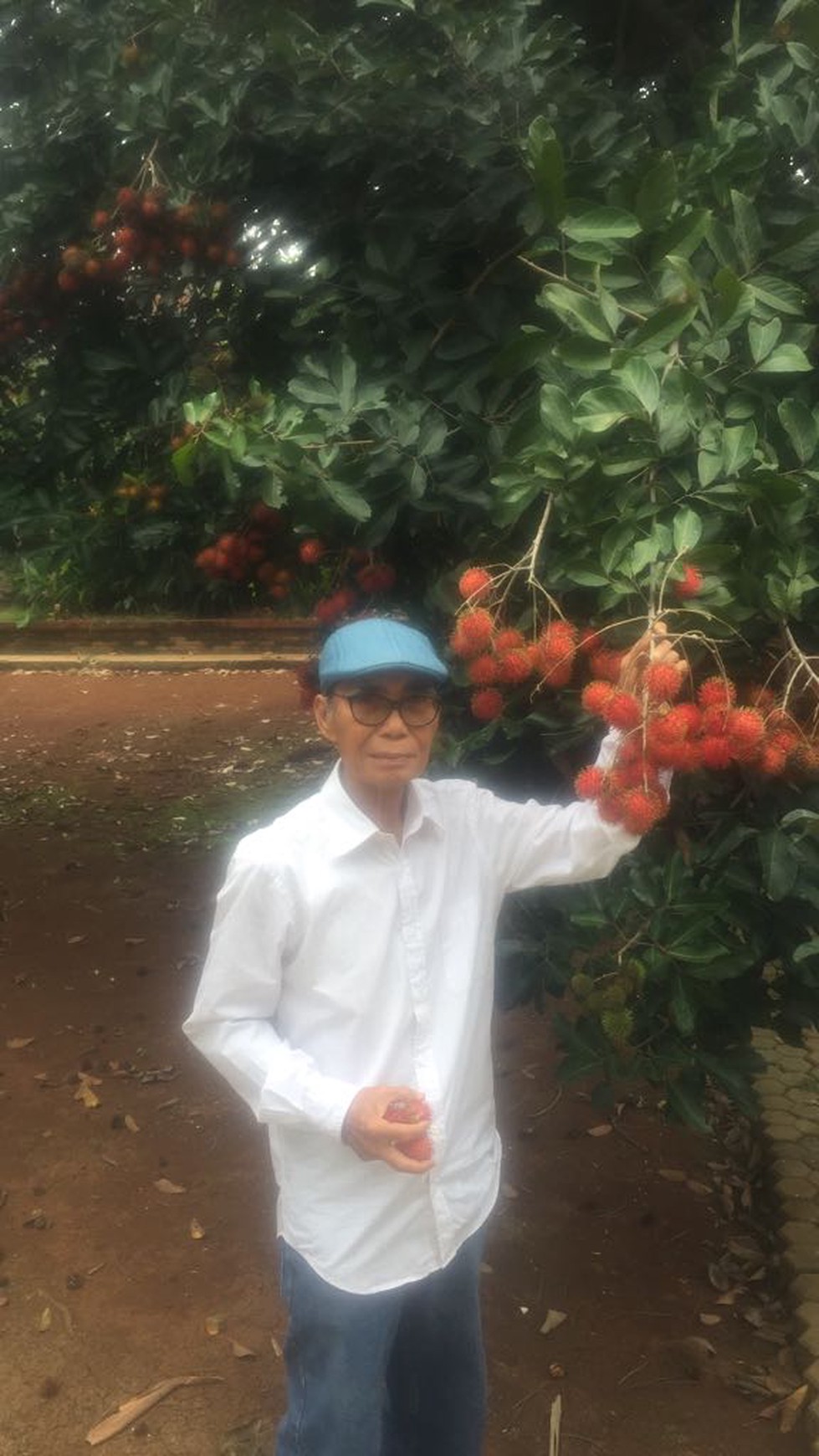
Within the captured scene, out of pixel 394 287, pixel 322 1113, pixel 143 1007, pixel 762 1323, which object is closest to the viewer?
pixel 322 1113

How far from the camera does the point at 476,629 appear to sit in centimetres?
163

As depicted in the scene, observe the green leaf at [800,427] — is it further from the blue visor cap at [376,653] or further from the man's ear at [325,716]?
the man's ear at [325,716]

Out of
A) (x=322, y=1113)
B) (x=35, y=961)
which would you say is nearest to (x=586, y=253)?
(x=322, y=1113)

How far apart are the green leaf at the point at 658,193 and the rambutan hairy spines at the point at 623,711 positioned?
2.52 feet

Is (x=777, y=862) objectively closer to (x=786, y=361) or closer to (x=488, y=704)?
(x=488, y=704)

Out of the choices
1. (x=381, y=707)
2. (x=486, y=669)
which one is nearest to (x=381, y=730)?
(x=381, y=707)

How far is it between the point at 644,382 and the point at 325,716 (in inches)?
23.9

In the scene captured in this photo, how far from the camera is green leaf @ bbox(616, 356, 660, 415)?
1541mm

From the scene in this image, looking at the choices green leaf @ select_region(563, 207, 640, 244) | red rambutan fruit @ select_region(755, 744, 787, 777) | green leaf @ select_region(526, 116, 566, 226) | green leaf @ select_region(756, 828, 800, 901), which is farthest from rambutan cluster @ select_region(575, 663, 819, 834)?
green leaf @ select_region(526, 116, 566, 226)

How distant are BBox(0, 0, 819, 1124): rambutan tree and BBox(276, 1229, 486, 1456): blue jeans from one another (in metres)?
0.45

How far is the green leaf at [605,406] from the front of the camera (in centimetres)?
156

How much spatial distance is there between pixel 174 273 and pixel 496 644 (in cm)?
205

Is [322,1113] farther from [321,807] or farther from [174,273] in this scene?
[174,273]

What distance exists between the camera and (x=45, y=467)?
359cm
